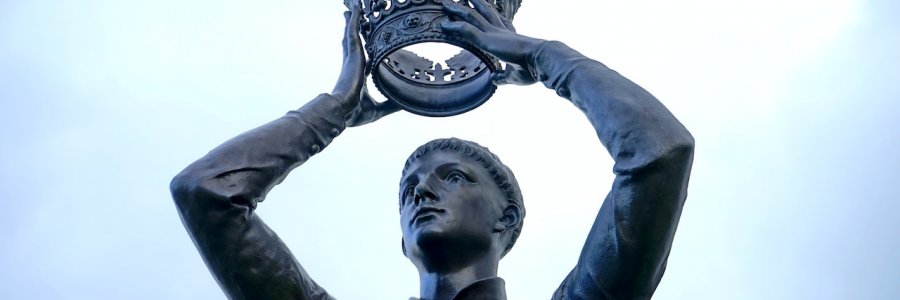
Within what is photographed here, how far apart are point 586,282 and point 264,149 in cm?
209

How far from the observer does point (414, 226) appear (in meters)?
8.30

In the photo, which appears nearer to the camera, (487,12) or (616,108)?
(616,108)

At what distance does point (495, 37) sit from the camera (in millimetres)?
8898

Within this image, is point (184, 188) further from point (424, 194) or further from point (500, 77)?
point (500, 77)

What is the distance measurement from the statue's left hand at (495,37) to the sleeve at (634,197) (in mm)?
999

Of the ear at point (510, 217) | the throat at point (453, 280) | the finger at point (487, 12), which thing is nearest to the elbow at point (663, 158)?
the throat at point (453, 280)

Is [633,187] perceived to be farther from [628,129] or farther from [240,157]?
[240,157]

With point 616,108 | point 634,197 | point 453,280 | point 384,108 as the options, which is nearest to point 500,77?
point 384,108

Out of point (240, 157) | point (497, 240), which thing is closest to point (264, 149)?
point (240, 157)

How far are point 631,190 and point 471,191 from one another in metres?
1.68

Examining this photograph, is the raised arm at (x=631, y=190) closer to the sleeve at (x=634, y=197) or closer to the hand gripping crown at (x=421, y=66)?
the sleeve at (x=634, y=197)

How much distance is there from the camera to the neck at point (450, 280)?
27.1 ft

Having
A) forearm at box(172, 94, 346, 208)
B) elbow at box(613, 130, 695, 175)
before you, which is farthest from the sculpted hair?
elbow at box(613, 130, 695, 175)

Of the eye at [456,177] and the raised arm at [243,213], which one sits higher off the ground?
→ the eye at [456,177]
